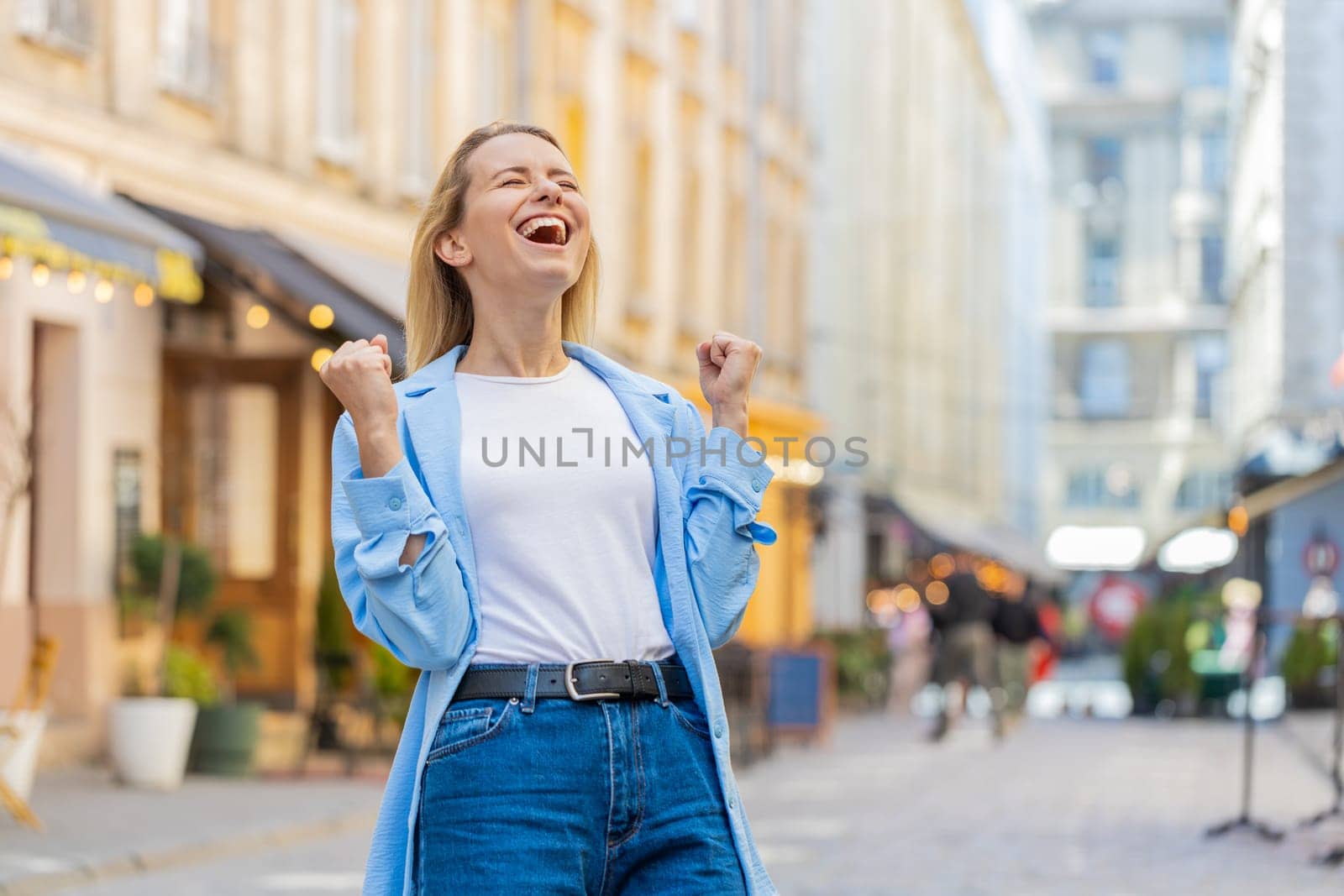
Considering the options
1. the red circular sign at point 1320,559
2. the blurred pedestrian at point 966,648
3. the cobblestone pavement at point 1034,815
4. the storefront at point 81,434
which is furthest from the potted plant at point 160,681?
the blurred pedestrian at point 966,648

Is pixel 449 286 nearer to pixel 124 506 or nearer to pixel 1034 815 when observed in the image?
pixel 1034 815

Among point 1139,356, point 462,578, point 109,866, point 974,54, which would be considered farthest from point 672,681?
point 1139,356

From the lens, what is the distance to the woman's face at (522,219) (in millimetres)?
3525

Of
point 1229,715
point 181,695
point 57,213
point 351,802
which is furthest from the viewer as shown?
point 1229,715

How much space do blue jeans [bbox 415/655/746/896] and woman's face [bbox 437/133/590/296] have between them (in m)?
0.59

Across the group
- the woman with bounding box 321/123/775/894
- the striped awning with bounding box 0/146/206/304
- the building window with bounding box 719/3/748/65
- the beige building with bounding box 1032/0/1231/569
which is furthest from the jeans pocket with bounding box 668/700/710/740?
the beige building with bounding box 1032/0/1231/569

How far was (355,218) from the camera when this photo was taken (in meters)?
19.7

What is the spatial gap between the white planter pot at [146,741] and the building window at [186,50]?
462 cm

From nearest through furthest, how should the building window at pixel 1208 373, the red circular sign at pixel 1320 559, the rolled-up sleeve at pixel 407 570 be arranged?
1. the rolled-up sleeve at pixel 407 570
2. the red circular sign at pixel 1320 559
3. the building window at pixel 1208 373

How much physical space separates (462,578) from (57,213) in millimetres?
9594

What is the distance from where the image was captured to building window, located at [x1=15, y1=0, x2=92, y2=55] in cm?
1459

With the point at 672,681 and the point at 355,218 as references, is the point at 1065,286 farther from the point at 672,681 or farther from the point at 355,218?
the point at 672,681

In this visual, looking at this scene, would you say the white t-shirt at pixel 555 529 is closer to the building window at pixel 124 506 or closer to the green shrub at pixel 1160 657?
the building window at pixel 124 506

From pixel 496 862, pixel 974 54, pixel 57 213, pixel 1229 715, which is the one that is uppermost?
pixel 974 54
